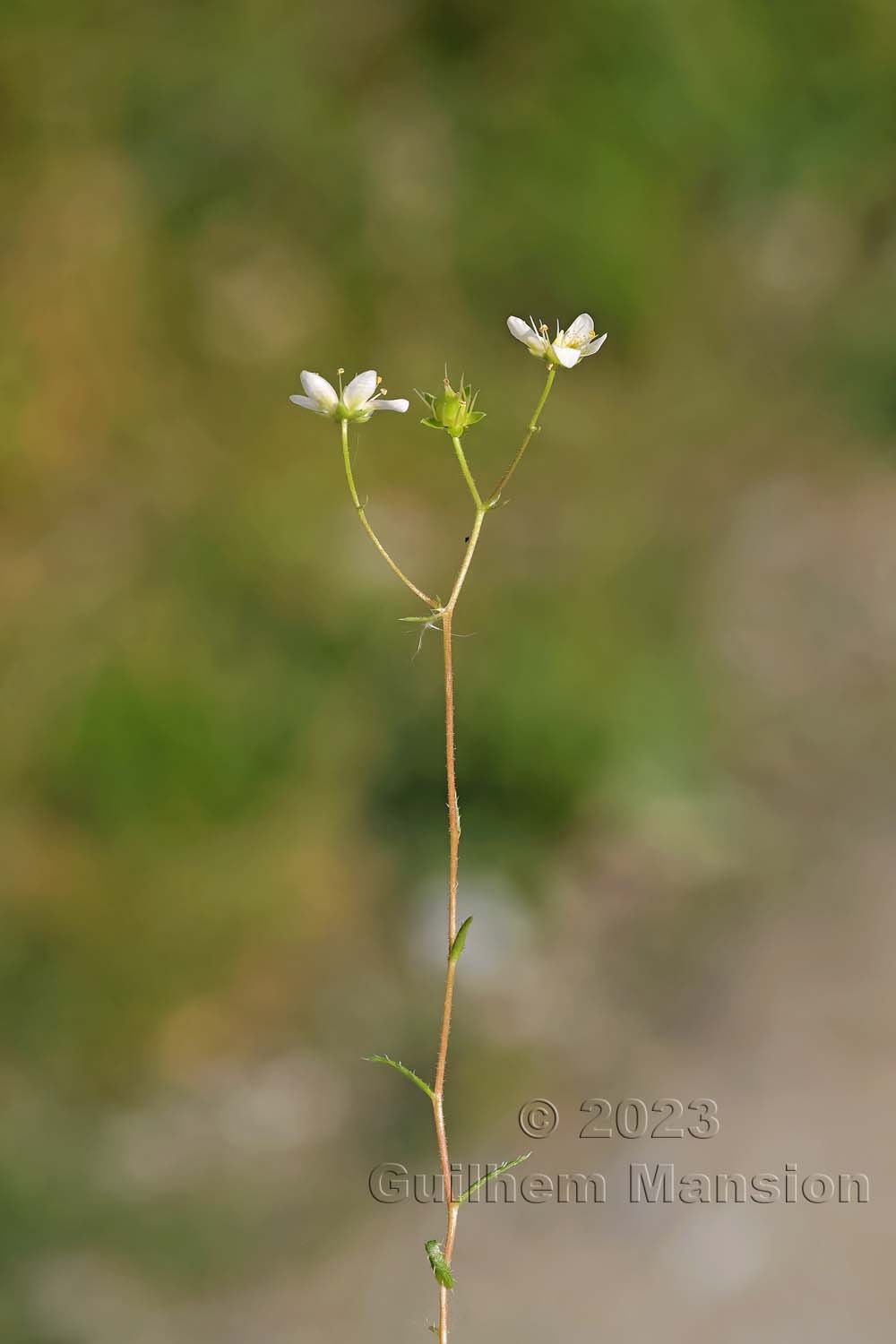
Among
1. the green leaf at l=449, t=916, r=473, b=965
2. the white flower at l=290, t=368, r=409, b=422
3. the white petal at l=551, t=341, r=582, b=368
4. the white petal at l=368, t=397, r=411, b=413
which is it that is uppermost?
the white petal at l=551, t=341, r=582, b=368

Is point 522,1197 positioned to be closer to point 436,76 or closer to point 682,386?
point 682,386

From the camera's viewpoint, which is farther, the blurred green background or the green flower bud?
the blurred green background

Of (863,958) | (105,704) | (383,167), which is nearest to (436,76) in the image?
(383,167)

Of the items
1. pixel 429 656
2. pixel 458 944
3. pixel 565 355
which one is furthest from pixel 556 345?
pixel 429 656

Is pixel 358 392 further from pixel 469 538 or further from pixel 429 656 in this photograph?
pixel 429 656

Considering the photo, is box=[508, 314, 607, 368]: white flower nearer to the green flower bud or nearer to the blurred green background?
the green flower bud

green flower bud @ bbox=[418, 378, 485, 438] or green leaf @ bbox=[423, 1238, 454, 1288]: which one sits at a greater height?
green flower bud @ bbox=[418, 378, 485, 438]

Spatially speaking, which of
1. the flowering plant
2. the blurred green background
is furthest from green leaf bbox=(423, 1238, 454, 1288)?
the blurred green background
